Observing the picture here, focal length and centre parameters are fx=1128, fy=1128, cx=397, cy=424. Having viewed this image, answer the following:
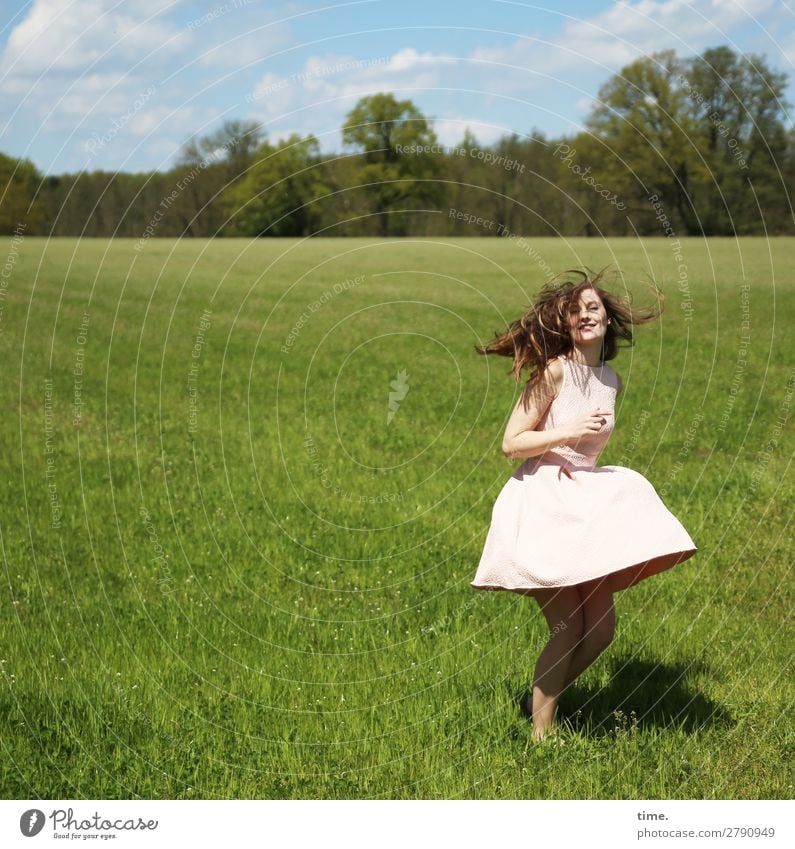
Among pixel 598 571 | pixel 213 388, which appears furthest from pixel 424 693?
pixel 213 388

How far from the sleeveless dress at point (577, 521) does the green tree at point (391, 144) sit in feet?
7.39

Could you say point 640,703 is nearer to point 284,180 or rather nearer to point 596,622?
point 596,622

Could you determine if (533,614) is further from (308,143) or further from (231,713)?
(308,143)

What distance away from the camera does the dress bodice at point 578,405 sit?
5.30m

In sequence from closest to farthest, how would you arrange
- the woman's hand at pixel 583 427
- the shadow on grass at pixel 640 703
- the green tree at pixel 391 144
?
the woman's hand at pixel 583 427 → the shadow on grass at pixel 640 703 → the green tree at pixel 391 144

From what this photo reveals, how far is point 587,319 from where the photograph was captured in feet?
17.5

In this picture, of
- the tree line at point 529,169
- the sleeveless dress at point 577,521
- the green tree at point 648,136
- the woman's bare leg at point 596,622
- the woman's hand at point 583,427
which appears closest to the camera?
the sleeveless dress at point 577,521

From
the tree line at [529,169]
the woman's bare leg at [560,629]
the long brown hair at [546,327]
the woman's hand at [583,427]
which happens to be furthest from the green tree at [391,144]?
the woman's bare leg at [560,629]

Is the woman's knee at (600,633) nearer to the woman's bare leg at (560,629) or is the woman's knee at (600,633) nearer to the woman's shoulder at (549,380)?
the woman's bare leg at (560,629)

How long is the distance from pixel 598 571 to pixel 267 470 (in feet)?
21.6

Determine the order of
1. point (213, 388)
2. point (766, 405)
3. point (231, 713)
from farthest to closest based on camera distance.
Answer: point (213, 388)
point (766, 405)
point (231, 713)

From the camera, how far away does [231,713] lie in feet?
19.4

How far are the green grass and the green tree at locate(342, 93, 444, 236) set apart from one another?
112 cm

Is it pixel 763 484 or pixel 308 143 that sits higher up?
pixel 308 143
